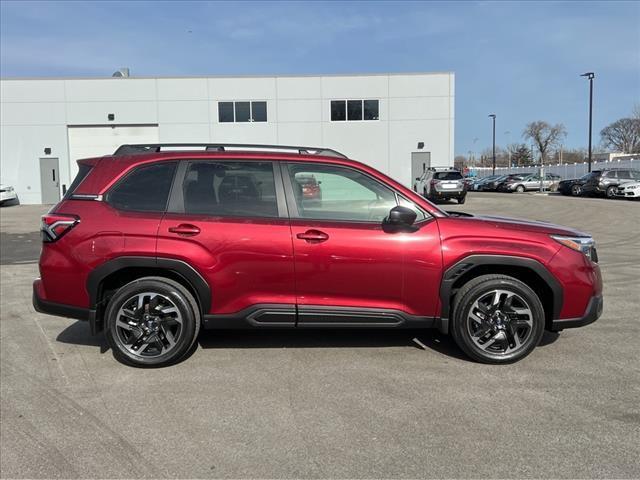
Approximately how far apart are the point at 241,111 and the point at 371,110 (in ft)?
25.7

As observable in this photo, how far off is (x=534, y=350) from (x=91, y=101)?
106 ft

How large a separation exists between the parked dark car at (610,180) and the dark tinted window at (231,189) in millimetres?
30760

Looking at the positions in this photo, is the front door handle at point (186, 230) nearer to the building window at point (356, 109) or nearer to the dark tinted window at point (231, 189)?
the dark tinted window at point (231, 189)

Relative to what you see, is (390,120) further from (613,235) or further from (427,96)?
(613,235)

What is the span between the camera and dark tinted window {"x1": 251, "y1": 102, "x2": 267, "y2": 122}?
3206 centimetres

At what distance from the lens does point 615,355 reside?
4797 millimetres

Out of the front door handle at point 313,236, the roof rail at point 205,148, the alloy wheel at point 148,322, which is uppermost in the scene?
the roof rail at point 205,148

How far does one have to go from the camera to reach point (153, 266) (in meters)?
4.49

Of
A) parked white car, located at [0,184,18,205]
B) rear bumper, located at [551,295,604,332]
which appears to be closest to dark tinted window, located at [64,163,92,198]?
rear bumper, located at [551,295,604,332]

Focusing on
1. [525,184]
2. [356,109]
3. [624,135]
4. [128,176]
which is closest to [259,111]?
[356,109]

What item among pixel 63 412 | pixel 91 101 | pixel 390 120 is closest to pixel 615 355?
pixel 63 412

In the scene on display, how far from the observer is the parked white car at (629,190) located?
29.3 m

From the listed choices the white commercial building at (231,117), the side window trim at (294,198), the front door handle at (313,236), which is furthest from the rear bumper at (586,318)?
the white commercial building at (231,117)

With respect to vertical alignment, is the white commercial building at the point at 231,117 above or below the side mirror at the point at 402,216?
above
